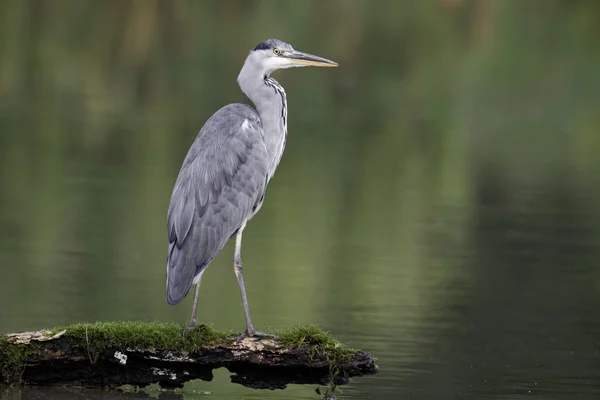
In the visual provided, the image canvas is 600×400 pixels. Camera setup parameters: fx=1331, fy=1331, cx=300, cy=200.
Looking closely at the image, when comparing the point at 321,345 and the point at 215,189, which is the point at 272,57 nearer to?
the point at 215,189

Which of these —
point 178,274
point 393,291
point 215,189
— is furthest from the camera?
point 393,291

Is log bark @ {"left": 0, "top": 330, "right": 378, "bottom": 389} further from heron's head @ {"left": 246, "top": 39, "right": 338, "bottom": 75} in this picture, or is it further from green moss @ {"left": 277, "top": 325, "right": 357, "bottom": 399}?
heron's head @ {"left": 246, "top": 39, "right": 338, "bottom": 75}

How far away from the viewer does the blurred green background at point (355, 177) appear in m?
10.6

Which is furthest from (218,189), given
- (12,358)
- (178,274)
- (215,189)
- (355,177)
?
(355,177)

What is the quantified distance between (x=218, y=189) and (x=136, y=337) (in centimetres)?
136

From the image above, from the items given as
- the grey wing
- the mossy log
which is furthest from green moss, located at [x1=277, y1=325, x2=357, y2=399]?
the grey wing

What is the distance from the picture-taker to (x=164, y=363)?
7.77 metres

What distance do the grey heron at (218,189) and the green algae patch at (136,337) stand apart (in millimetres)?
333

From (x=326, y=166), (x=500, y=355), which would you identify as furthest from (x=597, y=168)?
(x=500, y=355)

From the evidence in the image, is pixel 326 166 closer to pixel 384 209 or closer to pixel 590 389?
pixel 384 209

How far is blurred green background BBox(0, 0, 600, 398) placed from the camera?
10562mm

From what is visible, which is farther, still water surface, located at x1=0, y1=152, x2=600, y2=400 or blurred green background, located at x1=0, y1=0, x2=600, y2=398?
blurred green background, located at x1=0, y1=0, x2=600, y2=398

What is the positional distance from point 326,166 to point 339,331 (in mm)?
7748

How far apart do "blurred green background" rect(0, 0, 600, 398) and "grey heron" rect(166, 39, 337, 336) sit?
83 cm
